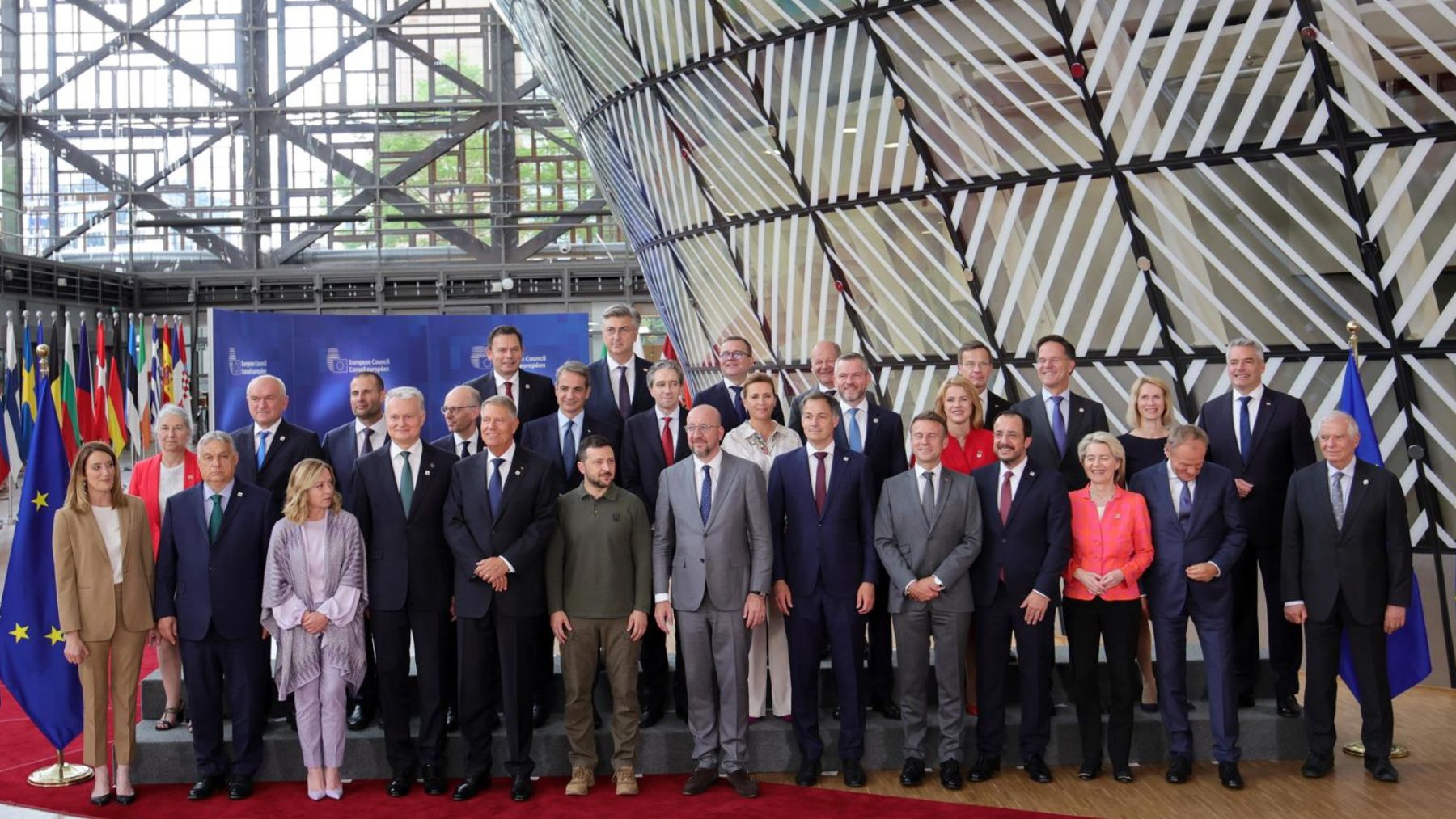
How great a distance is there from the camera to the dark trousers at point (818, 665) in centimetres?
652

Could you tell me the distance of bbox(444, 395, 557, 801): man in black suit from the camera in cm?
642

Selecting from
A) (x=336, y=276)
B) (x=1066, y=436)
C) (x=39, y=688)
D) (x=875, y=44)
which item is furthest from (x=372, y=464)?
(x=336, y=276)

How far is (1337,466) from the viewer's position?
21.4 feet

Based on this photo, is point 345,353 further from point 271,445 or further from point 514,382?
point 271,445

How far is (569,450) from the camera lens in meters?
7.19

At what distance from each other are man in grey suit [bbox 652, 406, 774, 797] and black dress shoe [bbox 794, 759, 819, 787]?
26cm

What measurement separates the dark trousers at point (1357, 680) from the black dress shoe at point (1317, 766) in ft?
0.08

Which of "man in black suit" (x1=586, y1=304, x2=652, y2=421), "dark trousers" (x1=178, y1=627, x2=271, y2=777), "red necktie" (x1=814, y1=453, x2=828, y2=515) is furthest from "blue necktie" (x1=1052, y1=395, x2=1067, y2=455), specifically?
"dark trousers" (x1=178, y1=627, x2=271, y2=777)

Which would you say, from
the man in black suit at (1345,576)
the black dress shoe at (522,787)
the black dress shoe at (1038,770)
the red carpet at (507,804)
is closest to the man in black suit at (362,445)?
the red carpet at (507,804)

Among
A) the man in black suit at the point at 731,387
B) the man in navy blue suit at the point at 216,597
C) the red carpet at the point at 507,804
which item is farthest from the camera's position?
the man in black suit at the point at 731,387

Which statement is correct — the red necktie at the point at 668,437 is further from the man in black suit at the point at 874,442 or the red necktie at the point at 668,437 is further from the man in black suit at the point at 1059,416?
the man in black suit at the point at 1059,416

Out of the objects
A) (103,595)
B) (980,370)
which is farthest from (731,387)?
(103,595)

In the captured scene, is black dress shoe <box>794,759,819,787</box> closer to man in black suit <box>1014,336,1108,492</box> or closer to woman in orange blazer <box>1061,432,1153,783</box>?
woman in orange blazer <box>1061,432,1153,783</box>

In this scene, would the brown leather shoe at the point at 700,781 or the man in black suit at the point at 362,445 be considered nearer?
the brown leather shoe at the point at 700,781
